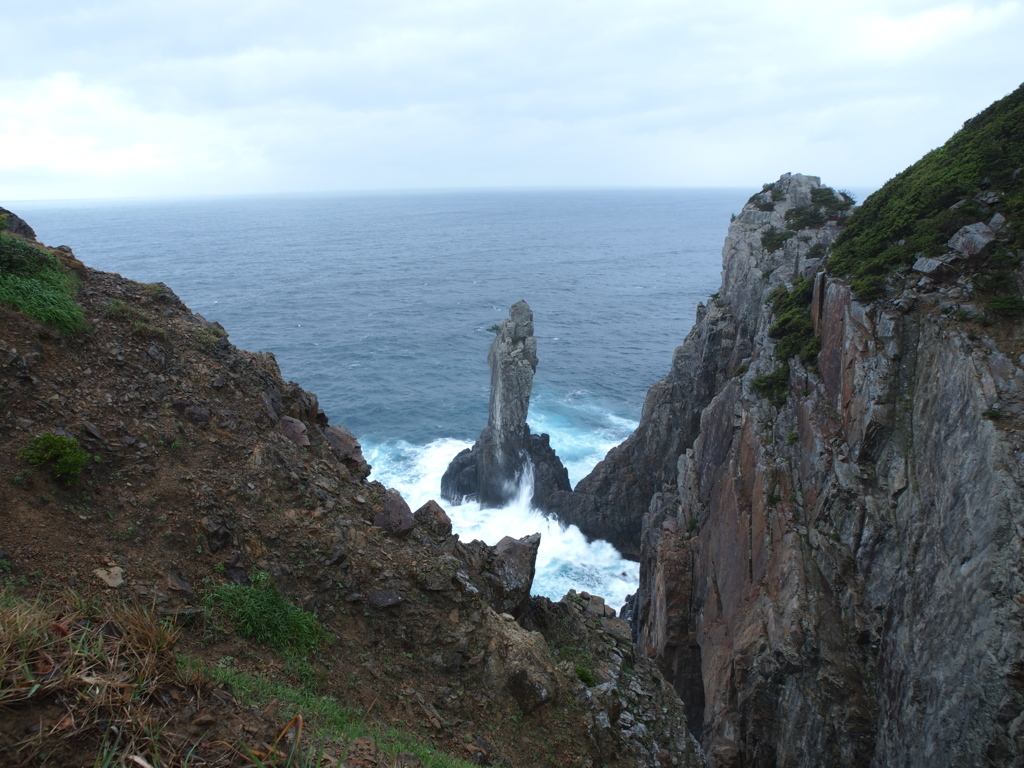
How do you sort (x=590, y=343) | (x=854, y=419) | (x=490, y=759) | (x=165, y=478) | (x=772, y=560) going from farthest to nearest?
(x=590, y=343) → (x=772, y=560) → (x=854, y=419) → (x=165, y=478) → (x=490, y=759)

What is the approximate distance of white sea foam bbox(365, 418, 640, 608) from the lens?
148 ft

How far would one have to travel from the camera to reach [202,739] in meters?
6.05

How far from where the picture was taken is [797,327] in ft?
99.9

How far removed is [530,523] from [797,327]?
30594 mm

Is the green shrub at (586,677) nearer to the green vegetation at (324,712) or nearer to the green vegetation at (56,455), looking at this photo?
the green vegetation at (324,712)

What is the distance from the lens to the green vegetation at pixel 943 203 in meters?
23.7

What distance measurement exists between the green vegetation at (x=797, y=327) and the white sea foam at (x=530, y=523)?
23.8 m

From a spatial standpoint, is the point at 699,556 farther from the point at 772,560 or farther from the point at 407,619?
the point at 407,619

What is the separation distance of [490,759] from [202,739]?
26.0 feet

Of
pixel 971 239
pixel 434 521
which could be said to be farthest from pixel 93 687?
pixel 971 239

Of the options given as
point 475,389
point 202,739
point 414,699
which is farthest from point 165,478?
point 475,389

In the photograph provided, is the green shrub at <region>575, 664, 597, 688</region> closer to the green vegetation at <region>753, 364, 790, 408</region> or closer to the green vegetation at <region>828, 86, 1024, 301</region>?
the green vegetation at <region>753, 364, 790, 408</region>

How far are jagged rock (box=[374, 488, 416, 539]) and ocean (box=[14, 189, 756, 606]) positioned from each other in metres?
29.9

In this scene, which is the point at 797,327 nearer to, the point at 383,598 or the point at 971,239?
the point at 971,239
